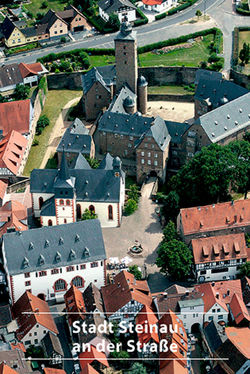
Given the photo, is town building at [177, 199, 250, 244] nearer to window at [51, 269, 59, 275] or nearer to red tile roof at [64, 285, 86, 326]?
red tile roof at [64, 285, 86, 326]

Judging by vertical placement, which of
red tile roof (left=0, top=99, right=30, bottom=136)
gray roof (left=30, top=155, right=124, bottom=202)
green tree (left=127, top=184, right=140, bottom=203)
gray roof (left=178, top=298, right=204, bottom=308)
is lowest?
gray roof (left=178, top=298, right=204, bottom=308)

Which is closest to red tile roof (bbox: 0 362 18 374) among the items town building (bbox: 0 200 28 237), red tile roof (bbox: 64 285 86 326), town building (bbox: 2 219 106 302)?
red tile roof (bbox: 64 285 86 326)

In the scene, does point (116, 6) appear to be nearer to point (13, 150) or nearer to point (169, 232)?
point (13, 150)

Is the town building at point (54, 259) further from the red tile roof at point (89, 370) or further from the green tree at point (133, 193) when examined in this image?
the green tree at point (133, 193)

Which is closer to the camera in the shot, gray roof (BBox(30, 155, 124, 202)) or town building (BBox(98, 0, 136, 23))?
gray roof (BBox(30, 155, 124, 202))

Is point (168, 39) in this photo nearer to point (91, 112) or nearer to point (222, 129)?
point (91, 112)

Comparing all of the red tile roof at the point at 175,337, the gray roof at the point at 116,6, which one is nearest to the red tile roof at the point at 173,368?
the red tile roof at the point at 175,337

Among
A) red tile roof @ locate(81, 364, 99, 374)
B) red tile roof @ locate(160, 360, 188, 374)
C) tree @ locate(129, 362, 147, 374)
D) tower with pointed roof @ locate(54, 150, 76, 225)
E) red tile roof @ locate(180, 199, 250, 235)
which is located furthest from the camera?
tower with pointed roof @ locate(54, 150, 76, 225)

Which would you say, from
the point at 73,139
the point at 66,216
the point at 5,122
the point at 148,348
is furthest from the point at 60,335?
the point at 5,122
